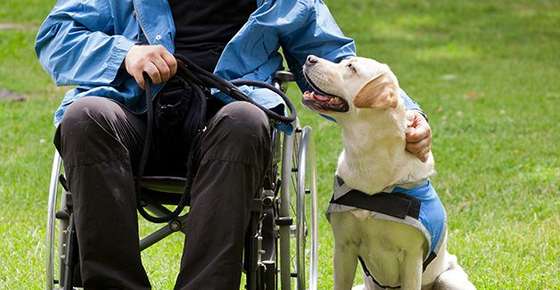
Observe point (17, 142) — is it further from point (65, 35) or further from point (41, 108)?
point (65, 35)

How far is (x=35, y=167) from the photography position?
694cm

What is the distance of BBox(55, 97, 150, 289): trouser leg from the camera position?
3.42 metres

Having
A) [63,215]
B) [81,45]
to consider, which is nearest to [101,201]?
Answer: [63,215]

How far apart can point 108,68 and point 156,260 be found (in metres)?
1.49

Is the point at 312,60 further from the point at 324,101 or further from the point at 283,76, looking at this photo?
the point at 283,76

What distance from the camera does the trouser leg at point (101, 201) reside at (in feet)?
11.2

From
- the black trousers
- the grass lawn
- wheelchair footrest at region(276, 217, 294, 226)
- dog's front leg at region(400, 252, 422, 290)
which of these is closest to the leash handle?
the black trousers

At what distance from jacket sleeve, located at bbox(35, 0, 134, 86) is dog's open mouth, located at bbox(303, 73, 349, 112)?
2.03ft

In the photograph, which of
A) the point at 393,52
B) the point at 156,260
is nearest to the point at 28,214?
the point at 156,260

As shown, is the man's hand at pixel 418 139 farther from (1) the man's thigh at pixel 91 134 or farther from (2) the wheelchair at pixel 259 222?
(1) the man's thigh at pixel 91 134

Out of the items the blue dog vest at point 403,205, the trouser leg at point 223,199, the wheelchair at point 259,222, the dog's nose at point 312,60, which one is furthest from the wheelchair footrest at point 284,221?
the dog's nose at point 312,60

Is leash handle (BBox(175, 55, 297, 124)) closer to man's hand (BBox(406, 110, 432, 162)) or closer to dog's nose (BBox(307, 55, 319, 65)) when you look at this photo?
dog's nose (BBox(307, 55, 319, 65))

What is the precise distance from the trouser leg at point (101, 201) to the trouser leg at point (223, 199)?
174mm

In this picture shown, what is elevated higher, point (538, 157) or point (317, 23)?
point (317, 23)
